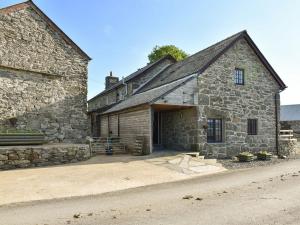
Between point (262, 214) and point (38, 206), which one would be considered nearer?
point (262, 214)

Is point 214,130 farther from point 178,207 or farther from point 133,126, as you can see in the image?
point 178,207

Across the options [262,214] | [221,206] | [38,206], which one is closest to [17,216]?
[38,206]

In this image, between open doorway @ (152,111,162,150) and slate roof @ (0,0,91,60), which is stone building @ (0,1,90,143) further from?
open doorway @ (152,111,162,150)

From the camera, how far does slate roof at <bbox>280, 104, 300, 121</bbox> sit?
152 ft

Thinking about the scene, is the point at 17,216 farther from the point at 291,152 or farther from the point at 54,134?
the point at 291,152

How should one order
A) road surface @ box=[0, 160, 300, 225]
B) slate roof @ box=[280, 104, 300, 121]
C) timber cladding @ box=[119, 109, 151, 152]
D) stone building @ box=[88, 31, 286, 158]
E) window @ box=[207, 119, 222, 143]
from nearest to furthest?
road surface @ box=[0, 160, 300, 225] < timber cladding @ box=[119, 109, 151, 152] < stone building @ box=[88, 31, 286, 158] < window @ box=[207, 119, 222, 143] < slate roof @ box=[280, 104, 300, 121]

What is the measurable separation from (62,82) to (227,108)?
11.1 metres

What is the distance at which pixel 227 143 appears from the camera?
18.3m

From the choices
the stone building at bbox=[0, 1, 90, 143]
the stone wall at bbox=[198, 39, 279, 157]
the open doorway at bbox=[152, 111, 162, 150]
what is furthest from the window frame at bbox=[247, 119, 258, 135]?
the stone building at bbox=[0, 1, 90, 143]

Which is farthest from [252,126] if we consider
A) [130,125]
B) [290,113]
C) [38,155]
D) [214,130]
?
[290,113]

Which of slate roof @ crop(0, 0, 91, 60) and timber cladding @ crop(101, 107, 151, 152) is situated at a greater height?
slate roof @ crop(0, 0, 91, 60)

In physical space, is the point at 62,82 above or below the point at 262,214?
above

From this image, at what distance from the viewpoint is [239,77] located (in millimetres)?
19484

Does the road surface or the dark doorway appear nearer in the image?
the road surface
